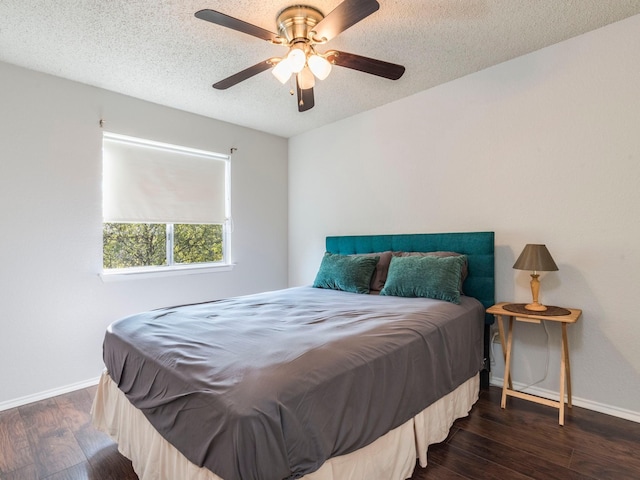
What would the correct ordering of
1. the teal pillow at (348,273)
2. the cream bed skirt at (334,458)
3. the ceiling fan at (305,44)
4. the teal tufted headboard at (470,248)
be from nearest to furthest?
the cream bed skirt at (334,458) < the ceiling fan at (305,44) < the teal tufted headboard at (470,248) < the teal pillow at (348,273)

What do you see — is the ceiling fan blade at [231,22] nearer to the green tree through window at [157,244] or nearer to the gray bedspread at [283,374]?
the gray bedspread at [283,374]

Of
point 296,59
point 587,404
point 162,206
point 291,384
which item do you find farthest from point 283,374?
point 162,206

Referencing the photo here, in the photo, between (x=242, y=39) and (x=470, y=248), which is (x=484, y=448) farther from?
(x=242, y=39)

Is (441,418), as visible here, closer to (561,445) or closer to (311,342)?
(561,445)

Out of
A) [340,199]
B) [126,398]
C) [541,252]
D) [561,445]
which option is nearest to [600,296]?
[541,252]

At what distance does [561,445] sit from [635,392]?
721mm

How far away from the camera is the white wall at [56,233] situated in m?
2.56

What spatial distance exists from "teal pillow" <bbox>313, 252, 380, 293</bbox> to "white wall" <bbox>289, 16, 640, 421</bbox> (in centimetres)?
58

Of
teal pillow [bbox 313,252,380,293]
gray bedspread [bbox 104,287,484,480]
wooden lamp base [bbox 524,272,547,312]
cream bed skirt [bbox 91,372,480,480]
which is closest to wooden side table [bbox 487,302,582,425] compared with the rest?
wooden lamp base [bbox 524,272,547,312]

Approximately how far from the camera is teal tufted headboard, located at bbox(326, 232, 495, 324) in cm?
267

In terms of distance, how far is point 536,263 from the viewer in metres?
2.22

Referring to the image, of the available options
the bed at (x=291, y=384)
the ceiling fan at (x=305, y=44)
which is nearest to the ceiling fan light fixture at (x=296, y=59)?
the ceiling fan at (x=305, y=44)

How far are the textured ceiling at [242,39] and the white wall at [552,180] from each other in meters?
0.22

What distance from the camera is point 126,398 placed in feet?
5.78
